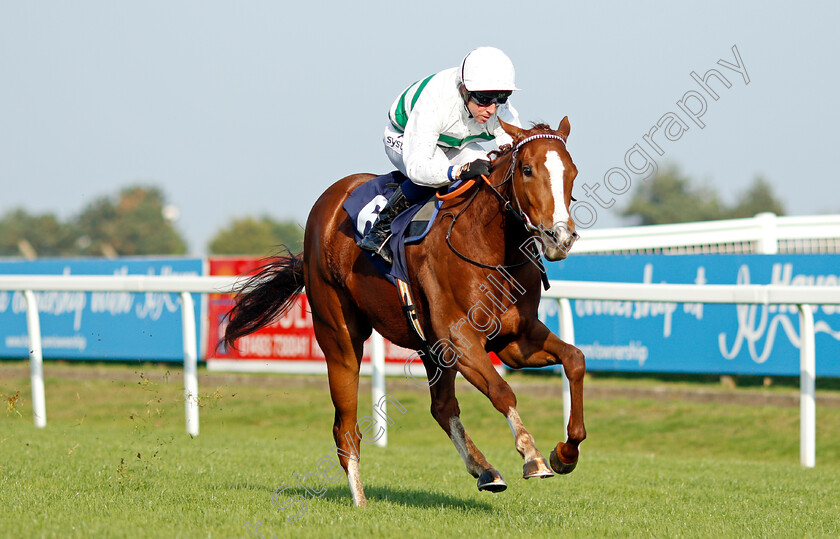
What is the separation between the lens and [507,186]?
4.64 metres

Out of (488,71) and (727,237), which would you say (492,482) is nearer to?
(488,71)

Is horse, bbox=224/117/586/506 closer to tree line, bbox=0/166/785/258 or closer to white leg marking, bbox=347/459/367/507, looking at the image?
white leg marking, bbox=347/459/367/507

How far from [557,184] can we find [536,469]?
1.17 metres

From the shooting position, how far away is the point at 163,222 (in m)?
46.2

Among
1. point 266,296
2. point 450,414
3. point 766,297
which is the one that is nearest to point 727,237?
point 766,297

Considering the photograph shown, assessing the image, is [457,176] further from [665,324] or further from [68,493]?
[665,324]

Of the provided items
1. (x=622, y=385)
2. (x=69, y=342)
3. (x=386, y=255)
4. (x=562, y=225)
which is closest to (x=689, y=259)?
(x=622, y=385)

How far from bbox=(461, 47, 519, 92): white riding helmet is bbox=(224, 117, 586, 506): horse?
0.30m

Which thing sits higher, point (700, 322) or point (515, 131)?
point (515, 131)

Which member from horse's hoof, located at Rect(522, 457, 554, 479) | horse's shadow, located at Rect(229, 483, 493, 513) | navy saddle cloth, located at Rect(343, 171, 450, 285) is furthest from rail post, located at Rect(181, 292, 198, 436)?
horse's hoof, located at Rect(522, 457, 554, 479)

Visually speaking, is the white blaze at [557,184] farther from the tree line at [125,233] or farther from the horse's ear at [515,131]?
the tree line at [125,233]

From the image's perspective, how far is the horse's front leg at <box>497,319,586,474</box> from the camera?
4.34 m

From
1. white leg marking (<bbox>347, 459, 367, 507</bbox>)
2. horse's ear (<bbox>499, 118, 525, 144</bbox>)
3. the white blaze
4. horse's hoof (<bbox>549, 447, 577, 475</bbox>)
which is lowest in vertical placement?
white leg marking (<bbox>347, 459, 367, 507</bbox>)

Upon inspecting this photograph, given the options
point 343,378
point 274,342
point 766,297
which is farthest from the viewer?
point 274,342
